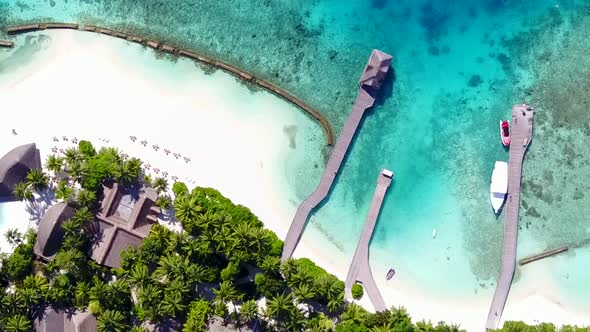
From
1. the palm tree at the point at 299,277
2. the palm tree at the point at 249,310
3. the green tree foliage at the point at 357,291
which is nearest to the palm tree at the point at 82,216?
the palm tree at the point at 249,310

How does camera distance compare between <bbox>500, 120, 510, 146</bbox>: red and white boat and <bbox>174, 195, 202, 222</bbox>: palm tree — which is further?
<bbox>500, 120, 510, 146</bbox>: red and white boat

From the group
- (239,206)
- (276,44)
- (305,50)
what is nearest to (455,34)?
(305,50)

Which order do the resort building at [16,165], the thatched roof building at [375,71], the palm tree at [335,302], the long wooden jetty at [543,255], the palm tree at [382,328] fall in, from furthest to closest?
1. the long wooden jetty at [543,255]
2. the thatched roof building at [375,71]
3. the resort building at [16,165]
4. the palm tree at [335,302]
5. the palm tree at [382,328]

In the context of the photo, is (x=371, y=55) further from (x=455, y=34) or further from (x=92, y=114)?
(x=92, y=114)

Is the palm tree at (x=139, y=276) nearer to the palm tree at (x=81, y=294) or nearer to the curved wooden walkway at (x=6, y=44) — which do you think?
the palm tree at (x=81, y=294)

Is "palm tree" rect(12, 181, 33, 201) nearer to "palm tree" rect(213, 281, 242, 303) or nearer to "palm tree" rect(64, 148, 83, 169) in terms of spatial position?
"palm tree" rect(64, 148, 83, 169)

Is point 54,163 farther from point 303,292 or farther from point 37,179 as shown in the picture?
point 303,292

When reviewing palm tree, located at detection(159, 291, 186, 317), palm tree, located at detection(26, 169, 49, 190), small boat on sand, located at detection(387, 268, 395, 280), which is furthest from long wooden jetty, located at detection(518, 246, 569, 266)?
palm tree, located at detection(26, 169, 49, 190)
